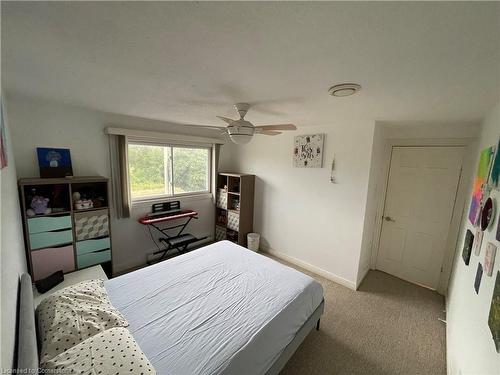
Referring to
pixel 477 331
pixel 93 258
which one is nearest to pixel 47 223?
pixel 93 258

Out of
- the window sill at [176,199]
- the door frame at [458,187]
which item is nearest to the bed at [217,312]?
the window sill at [176,199]

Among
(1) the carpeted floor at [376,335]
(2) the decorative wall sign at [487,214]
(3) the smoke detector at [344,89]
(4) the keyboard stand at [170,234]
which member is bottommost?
(1) the carpeted floor at [376,335]

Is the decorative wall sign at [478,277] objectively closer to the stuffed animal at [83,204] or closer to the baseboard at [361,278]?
the baseboard at [361,278]

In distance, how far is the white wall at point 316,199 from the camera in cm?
276

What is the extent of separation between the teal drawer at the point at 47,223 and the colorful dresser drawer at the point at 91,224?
99mm

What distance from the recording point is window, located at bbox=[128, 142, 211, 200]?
10.4 feet

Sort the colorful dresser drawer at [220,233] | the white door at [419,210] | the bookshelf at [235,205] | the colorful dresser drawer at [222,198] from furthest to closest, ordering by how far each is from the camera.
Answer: the colorful dresser drawer at [220,233] → the colorful dresser drawer at [222,198] → the bookshelf at [235,205] → the white door at [419,210]

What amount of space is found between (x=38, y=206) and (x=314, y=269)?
3651mm

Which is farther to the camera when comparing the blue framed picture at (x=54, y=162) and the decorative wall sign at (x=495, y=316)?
the blue framed picture at (x=54, y=162)

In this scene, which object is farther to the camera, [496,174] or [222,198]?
[222,198]

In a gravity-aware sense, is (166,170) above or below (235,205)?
above

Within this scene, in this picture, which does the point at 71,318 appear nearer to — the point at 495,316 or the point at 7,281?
the point at 7,281

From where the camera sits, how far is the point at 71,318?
1.22 metres

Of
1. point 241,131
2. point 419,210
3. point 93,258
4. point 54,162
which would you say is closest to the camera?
point 241,131
